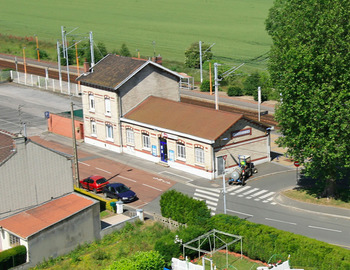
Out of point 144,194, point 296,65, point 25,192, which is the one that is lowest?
point 144,194

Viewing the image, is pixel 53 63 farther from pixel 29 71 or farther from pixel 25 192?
pixel 25 192

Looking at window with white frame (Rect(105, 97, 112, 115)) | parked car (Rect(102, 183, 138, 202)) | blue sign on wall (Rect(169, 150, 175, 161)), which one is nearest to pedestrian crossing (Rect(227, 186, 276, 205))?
blue sign on wall (Rect(169, 150, 175, 161))

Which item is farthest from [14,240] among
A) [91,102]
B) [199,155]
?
[91,102]

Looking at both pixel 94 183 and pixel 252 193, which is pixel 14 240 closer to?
pixel 94 183

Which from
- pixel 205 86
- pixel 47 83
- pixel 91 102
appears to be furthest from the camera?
pixel 47 83

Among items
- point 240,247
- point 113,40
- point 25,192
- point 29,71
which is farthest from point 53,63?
point 240,247

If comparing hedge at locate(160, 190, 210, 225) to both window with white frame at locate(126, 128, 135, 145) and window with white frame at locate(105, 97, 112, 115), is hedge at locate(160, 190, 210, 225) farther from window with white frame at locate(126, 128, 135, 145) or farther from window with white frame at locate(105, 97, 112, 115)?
window with white frame at locate(105, 97, 112, 115)
